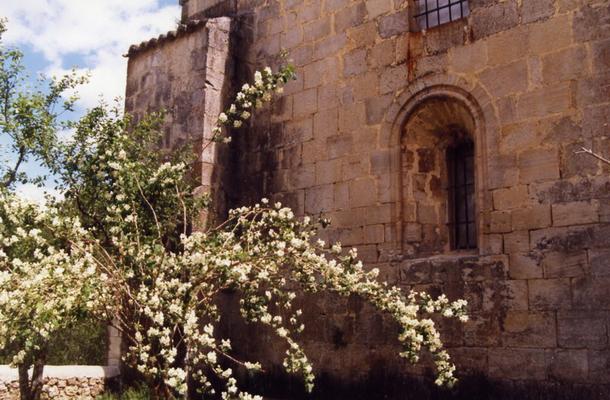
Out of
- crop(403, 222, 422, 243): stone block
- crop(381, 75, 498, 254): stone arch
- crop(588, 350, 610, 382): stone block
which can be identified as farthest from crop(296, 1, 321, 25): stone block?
crop(588, 350, 610, 382): stone block

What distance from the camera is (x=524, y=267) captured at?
593 centimetres

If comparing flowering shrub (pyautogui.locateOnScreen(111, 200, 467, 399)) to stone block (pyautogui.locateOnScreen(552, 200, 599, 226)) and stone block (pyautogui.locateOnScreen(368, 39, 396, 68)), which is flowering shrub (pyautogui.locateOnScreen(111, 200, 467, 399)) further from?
stone block (pyautogui.locateOnScreen(368, 39, 396, 68))

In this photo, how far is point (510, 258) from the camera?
6.04 m

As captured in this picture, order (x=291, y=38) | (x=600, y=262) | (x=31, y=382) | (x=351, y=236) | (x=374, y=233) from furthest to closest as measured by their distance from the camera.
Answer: (x=291, y=38)
(x=351, y=236)
(x=374, y=233)
(x=31, y=382)
(x=600, y=262)

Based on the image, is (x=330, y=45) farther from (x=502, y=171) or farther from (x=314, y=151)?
(x=502, y=171)

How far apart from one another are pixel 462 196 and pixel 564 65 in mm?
1766

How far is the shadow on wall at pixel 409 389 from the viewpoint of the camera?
5.54 metres

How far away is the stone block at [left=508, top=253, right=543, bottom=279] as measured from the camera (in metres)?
5.85

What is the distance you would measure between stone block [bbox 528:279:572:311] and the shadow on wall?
0.67 m

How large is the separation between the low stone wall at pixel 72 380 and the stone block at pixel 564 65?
255 inches

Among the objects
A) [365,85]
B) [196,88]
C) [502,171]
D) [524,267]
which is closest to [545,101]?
[502,171]

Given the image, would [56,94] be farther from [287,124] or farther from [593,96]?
[593,96]

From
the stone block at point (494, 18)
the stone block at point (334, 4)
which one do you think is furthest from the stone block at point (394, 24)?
the stone block at point (494, 18)

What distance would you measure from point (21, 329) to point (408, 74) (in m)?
4.77
